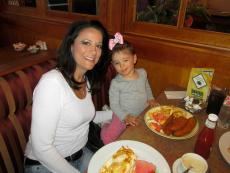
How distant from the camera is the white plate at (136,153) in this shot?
2.91 feet

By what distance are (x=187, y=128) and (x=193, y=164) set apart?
309mm

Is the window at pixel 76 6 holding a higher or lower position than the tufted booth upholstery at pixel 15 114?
higher

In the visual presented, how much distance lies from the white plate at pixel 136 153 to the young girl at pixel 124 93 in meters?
0.54

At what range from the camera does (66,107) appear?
3.83ft

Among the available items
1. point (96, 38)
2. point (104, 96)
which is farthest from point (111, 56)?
point (104, 96)

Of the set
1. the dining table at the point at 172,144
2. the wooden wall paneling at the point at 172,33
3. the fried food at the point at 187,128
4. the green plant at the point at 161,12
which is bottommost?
the dining table at the point at 172,144

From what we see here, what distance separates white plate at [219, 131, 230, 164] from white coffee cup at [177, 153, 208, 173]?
176 millimetres

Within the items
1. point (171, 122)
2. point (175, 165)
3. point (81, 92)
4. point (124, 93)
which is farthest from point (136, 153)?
point (124, 93)

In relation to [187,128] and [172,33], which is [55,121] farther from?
[172,33]

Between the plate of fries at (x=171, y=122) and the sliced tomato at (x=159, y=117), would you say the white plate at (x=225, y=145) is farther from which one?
the sliced tomato at (x=159, y=117)

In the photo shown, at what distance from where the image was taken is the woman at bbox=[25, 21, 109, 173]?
1.09m

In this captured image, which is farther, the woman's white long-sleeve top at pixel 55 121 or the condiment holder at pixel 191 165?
the woman's white long-sleeve top at pixel 55 121

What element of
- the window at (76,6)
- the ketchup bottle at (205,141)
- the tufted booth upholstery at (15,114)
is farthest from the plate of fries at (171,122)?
the window at (76,6)

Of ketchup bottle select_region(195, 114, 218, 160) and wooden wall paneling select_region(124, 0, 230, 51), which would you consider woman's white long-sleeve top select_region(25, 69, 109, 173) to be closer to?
ketchup bottle select_region(195, 114, 218, 160)
